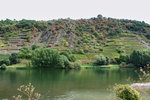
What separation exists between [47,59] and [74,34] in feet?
141

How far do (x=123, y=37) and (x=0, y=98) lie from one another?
10003 centimetres

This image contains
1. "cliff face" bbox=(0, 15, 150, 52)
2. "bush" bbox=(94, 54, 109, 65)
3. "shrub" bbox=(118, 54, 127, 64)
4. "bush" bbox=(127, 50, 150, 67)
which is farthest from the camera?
"cliff face" bbox=(0, 15, 150, 52)

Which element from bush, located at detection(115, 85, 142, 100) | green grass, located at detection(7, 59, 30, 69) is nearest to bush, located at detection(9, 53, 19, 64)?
green grass, located at detection(7, 59, 30, 69)

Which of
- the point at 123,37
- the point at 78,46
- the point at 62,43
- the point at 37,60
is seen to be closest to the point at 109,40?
the point at 123,37

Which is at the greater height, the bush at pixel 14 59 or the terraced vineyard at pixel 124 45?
the terraced vineyard at pixel 124 45

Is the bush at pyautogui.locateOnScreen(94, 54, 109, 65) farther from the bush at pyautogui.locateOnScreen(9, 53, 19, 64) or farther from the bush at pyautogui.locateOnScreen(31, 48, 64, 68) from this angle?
the bush at pyautogui.locateOnScreen(9, 53, 19, 64)

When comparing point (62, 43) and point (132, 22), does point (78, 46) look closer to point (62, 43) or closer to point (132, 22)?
point (62, 43)

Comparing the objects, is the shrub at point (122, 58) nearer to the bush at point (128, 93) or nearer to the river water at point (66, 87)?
the river water at point (66, 87)

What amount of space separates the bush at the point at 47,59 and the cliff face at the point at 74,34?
2338 centimetres

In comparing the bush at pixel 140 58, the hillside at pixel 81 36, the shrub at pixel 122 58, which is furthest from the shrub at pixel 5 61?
the bush at pixel 140 58

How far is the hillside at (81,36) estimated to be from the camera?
96438 millimetres

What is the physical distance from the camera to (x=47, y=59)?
72.3m

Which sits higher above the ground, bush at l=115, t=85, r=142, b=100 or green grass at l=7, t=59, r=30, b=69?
bush at l=115, t=85, r=142, b=100

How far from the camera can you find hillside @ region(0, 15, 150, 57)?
96.4 m
